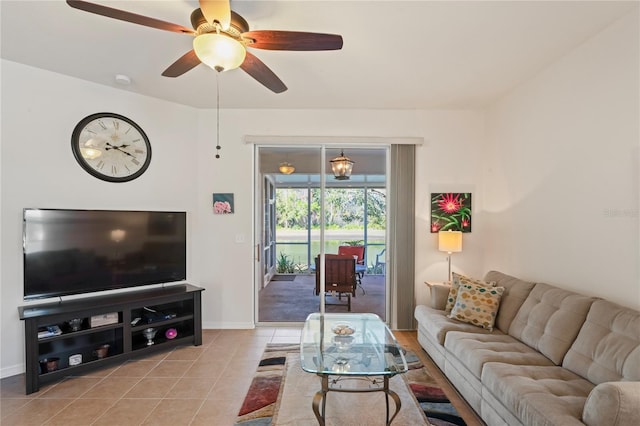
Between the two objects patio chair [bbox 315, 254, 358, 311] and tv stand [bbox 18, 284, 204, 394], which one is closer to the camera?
tv stand [bbox 18, 284, 204, 394]

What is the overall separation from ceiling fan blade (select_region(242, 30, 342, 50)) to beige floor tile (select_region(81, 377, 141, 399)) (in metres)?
2.84

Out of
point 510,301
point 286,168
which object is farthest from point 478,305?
point 286,168

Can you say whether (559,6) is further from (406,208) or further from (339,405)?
(339,405)

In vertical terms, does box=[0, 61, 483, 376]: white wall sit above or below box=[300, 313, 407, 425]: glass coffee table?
above

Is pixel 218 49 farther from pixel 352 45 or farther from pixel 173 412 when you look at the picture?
pixel 173 412


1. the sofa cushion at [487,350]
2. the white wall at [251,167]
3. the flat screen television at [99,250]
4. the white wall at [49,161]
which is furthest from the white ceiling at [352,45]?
the sofa cushion at [487,350]

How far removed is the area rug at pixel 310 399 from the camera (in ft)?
7.06

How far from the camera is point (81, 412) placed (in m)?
2.30

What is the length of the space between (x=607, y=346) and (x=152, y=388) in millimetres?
3274

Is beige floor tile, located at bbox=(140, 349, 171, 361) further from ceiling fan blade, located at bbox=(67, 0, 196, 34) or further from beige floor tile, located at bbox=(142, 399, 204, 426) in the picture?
ceiling fan blade, located at bbox=(67, 0, 196, 34)

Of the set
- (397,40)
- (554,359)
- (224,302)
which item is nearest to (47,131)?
(224,302)

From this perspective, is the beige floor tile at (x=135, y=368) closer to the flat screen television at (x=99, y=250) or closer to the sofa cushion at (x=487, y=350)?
the flat screen television at (x=99, y=250)

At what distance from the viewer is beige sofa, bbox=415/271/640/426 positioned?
150 cm

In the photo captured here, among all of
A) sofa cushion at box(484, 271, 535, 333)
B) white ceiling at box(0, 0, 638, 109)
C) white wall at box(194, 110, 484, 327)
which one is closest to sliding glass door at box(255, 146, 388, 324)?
white wall at box(194, 110, 484, 327)
